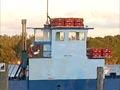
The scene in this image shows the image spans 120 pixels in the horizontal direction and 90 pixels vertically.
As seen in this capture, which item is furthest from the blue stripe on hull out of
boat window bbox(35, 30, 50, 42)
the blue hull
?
boat window bbox(35, 30, 50, 42)

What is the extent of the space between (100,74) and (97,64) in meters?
4.04

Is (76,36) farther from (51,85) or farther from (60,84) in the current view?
(51,85)

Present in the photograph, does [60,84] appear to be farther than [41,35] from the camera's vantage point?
No

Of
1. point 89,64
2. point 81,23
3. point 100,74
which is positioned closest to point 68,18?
point 81,23

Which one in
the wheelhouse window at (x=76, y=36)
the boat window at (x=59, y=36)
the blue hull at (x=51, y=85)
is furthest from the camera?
the blue hull at (x=51, y=85)

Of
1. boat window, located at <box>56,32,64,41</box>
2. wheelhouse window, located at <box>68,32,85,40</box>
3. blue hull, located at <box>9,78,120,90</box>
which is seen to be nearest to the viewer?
boat window, located at <box>56,32,64,41</box>

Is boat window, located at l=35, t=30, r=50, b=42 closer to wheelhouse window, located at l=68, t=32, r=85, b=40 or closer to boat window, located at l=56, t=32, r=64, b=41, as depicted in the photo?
boat window, located at l=56, t=32, r=64, b=41

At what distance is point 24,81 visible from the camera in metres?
26.4

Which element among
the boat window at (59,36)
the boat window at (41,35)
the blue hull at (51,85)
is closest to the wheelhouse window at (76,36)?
the boat window at (59,36)

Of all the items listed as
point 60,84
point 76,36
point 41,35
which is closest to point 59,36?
point 76,36

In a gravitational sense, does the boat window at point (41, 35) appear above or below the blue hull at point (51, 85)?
above

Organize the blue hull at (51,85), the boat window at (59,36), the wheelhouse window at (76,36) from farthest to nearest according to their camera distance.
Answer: the blue hull at (51,85), the wheelhouse window at (76,36), the boat window at (59,36)

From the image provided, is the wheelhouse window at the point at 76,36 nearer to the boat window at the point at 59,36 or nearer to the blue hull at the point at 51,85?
the boat window at the point at 59,36

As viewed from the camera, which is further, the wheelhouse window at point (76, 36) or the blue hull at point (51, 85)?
the blue hull at point (51, 85)
